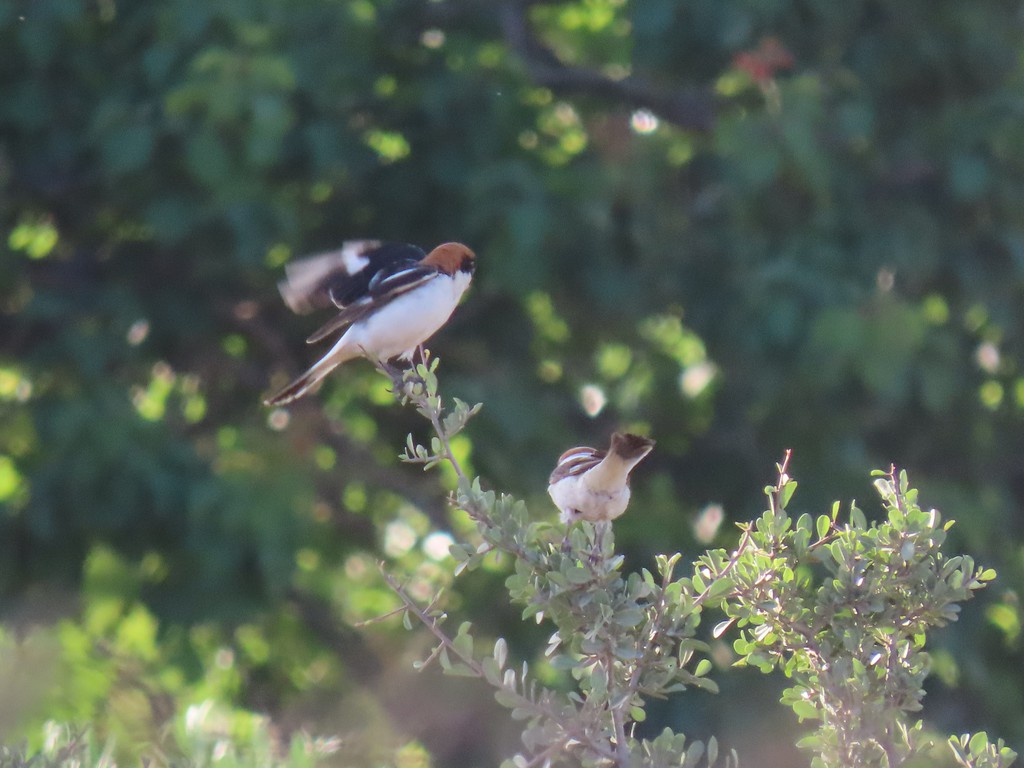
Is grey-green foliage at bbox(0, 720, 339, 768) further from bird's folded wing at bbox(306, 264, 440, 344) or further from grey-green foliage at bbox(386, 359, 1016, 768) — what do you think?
bird's folded wing at bbox(306, 264, 440, 344)

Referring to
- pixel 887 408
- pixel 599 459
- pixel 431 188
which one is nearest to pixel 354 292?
pixel 599 459

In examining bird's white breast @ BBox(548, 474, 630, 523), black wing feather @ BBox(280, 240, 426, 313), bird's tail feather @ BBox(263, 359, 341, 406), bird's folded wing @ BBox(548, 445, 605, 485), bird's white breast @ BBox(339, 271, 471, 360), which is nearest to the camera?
bird's white breast @ BBox(548, 474, 630, 523)

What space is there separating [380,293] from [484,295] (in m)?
3.00

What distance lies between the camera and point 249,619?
22.1 feet

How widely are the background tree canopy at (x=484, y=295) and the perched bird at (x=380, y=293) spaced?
3.68 ft

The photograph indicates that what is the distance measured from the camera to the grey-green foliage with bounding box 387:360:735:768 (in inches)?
105

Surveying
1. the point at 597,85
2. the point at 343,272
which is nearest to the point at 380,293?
the point at 343,272

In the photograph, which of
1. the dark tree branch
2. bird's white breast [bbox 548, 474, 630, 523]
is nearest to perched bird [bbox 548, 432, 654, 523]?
bird's white breast [bbox 548, 474, 630, 523]

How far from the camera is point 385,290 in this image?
16.3 ft

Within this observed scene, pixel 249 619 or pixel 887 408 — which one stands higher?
pixel 887 408

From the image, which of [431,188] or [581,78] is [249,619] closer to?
[431,188]

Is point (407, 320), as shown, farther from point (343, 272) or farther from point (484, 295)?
point (484, 295)

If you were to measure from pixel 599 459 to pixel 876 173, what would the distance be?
360 centimetres

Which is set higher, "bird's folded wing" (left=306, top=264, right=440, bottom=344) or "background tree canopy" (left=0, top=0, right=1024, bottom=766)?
"bird's folded wing" (left=306, top=264, right=440, bottom=344)
